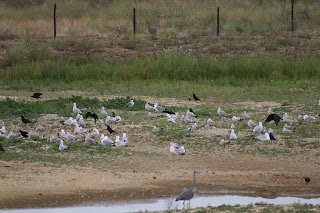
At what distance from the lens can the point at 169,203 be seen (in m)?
10.4

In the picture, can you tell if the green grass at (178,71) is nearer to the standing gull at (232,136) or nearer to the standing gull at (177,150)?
the standing gull at (232,136)

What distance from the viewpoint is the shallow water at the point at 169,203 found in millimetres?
10000

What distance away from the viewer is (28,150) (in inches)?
535

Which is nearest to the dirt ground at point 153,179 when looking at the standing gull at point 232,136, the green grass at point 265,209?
the standing gull at point 232,136

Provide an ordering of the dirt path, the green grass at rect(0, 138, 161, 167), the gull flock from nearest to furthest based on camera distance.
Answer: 1. the dirt path
2. the green grass at rect(0, 138, 161, 167)
3. the gull flock

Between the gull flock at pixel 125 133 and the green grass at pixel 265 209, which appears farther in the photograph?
the gull flock at pixel 125 133

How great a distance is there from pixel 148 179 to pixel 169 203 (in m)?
1.40

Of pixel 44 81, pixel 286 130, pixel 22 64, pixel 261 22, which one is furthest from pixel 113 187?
pixel 261 22

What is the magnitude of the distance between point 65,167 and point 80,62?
1525cm

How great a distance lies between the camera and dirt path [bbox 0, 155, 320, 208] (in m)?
10.7

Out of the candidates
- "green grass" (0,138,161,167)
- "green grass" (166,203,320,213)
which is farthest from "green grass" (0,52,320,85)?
"green grass" (166,203,320,213)

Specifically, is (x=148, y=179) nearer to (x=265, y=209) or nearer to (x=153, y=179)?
(x=153, y=179)

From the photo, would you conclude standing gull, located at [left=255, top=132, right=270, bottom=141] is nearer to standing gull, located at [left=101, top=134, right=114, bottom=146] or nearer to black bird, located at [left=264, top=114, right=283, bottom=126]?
black bird, located at [left=264, top=114, right=283, bottom=126]

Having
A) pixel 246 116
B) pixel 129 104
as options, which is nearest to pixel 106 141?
pixel 129 104
